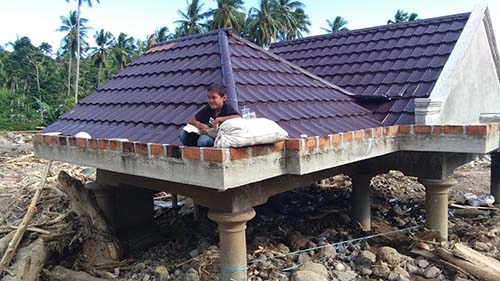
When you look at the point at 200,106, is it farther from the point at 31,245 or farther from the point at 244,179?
the point at 31,245

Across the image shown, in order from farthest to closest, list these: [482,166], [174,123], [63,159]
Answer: [482,166] < [63,159] < [174,123]

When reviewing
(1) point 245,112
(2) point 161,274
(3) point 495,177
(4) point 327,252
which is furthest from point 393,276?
(3) point 495,177

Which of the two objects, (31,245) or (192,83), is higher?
(192,83)

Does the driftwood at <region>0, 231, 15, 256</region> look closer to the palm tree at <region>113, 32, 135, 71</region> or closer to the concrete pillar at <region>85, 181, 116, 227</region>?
the concrete pillar at <region>85, 181, 116, 227</region>

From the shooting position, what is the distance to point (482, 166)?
18391 millimetres

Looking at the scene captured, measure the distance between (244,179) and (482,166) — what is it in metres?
17.7

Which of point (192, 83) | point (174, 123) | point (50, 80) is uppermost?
point (50, 80)

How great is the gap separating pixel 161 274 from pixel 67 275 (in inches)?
63.5

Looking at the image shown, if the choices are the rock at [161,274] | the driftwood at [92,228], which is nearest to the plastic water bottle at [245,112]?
the rock at [161,274]

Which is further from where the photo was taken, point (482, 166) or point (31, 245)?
point (482, 166)

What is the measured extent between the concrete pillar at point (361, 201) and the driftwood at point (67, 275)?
4.87m

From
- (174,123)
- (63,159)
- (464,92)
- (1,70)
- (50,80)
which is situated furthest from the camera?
(50,80)

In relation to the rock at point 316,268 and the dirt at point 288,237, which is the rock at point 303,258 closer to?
the dirt at point 288,237

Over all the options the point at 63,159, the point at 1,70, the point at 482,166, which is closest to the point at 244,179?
the point at 63,159
